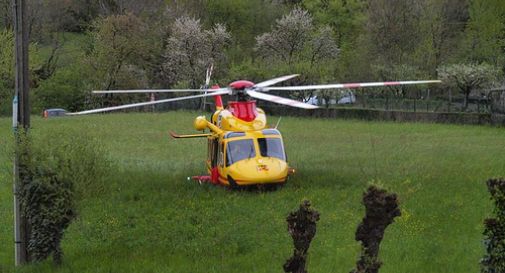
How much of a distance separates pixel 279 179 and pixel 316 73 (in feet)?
100.0

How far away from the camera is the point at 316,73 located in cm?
4756

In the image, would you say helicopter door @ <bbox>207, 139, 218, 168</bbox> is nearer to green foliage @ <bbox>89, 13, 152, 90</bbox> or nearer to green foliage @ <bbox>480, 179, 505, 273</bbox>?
green foliage @ <bbox>480, 179, 505, 273</bbox>

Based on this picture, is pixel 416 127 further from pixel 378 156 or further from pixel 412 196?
pixel 412 196

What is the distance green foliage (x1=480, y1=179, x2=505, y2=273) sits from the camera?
8.09 m

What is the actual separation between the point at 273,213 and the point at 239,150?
2890 millimetres

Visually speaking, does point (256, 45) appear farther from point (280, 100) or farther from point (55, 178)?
point (55, 178)

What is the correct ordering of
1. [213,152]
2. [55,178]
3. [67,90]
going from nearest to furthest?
[55,178], [213,152], [67,90]

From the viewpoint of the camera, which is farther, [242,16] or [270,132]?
[242,16]

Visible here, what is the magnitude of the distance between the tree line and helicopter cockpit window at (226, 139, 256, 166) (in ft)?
89.1

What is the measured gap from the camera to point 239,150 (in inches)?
718

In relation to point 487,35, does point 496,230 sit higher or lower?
lower

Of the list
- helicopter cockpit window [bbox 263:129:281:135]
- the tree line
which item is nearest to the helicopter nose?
helicopter cockpit window [bbox 263:129:281:135]

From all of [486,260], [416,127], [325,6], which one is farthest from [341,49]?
[486,260]

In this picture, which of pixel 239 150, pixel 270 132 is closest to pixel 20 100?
pixel 239 150
